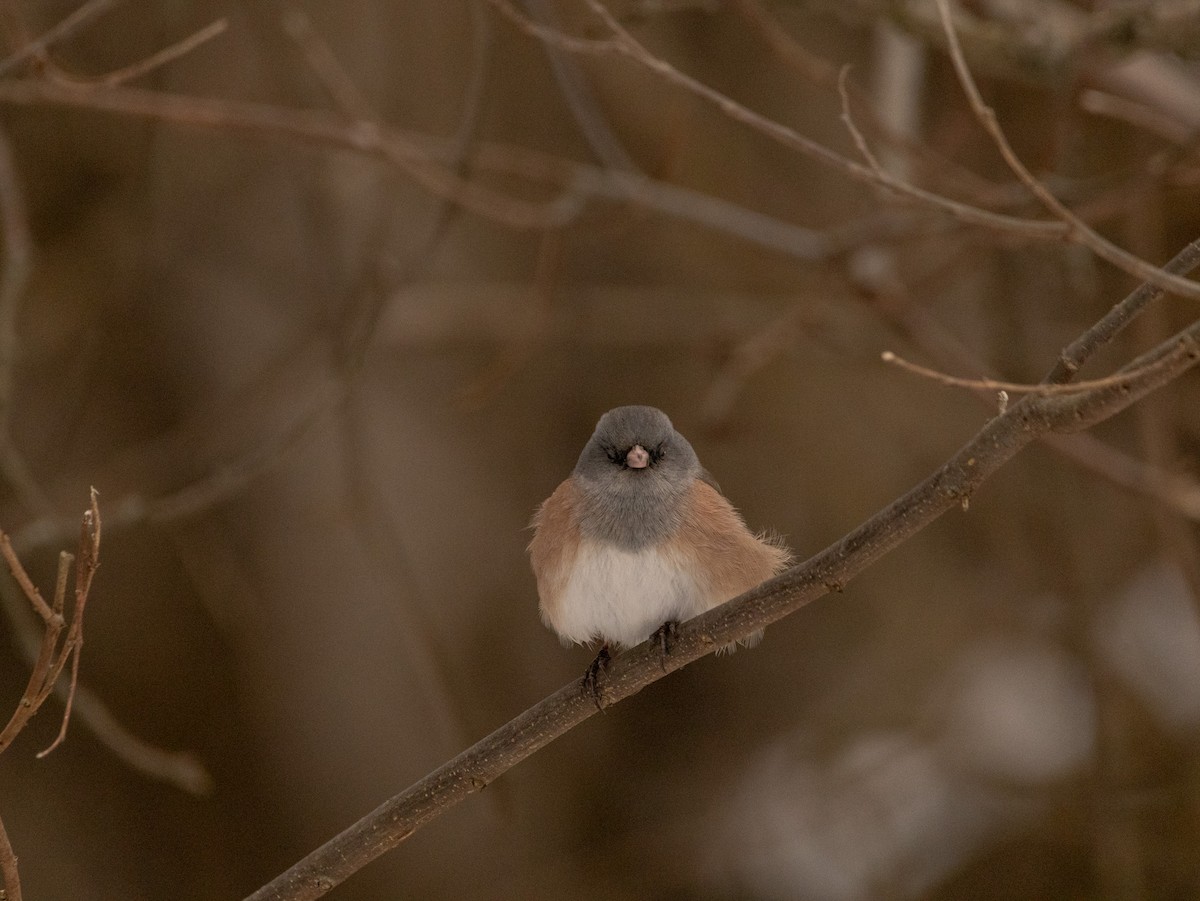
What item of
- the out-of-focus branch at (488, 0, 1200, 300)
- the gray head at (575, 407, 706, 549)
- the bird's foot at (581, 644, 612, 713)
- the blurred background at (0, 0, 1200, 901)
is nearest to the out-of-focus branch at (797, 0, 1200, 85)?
the blurred background at (0, 0, 1200, 901)

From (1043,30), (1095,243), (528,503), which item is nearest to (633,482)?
(1095,243)

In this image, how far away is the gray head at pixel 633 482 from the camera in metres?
2.56

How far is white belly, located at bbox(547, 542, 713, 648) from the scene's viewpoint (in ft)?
8.16

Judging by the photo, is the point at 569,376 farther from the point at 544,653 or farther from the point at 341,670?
the point at 341,670

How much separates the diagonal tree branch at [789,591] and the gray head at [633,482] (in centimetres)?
54

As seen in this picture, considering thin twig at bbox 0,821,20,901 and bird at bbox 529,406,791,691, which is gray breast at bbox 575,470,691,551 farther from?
thin twig at bbox 0,821,20,901

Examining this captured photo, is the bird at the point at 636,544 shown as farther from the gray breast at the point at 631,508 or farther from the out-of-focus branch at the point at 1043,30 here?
the out-of-focus branch at the point at 1043,30

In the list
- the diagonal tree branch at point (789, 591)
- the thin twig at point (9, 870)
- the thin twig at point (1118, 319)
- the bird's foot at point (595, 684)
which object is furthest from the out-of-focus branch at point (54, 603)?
the thin twig at point (1118, 319)

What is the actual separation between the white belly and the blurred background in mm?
1647

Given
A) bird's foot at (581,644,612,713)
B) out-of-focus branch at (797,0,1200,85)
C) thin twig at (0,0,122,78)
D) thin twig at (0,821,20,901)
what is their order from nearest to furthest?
thin twig at (0,821,20,901)
bird's foot at (581,644,612,713)
thin twig at (0,0,122,78)
out-of-focus branch at (797,0,1200,85)

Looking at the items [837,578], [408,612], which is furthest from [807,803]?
[837,578]

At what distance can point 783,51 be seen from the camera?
2.66 meters

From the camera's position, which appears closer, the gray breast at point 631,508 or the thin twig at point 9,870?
the thin twig at point 9,870

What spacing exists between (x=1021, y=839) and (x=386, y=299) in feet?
10.8
